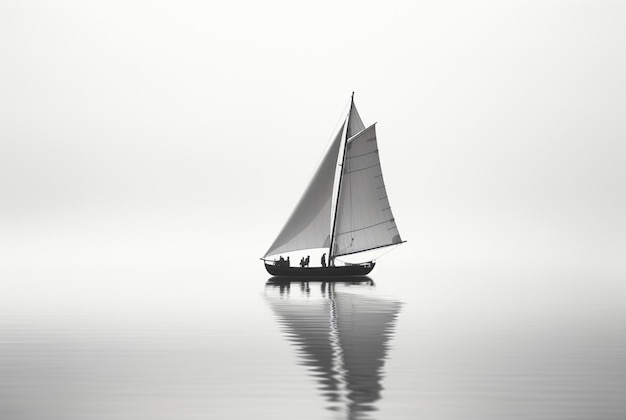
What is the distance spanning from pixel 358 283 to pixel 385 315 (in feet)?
101

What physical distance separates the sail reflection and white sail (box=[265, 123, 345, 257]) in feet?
16.3

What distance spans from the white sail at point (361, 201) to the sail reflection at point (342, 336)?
8.15 meters

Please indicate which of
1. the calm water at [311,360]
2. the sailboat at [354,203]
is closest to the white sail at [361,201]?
the sailboat at [354,203]

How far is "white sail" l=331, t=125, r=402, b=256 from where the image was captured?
2879 inches

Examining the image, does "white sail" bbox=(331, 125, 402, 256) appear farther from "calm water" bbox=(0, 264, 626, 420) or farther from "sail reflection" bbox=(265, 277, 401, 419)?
"calm water" bbox=(0, 264, 626, 420)

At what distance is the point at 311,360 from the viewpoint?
92.5ft

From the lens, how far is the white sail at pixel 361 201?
73.1 m

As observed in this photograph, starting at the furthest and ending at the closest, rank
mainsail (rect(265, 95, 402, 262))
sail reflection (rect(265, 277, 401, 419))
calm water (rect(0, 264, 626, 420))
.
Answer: mainsail (rect(265, 95, 402, 262)) → sail reflection (rect(265, 277, 401, 419)) → calm water (rect(0, 264, 626, 420))

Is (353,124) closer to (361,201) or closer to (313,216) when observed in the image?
(361,201)

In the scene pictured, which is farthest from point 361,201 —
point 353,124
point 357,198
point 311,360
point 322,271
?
point 311,360

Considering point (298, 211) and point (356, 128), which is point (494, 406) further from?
point (356, 128)

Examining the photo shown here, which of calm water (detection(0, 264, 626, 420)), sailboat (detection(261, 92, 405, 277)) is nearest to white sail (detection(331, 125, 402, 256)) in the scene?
sailboat (detection(261, 92, 405, 277))

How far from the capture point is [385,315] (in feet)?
148

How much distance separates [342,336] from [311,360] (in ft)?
21.4
